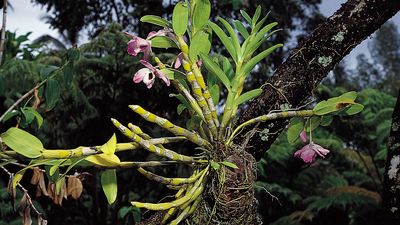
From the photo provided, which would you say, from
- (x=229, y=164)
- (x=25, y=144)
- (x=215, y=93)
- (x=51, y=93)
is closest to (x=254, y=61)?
(x=215, y=93)

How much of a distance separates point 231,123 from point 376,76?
18.7m

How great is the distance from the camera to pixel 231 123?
674 millimetres

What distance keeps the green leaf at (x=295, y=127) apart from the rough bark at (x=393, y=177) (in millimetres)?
314

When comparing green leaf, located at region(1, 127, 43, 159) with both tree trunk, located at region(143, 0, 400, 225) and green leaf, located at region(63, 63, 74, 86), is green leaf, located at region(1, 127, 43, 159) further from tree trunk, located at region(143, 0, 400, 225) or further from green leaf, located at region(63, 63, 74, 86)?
green leaf, located at region(63, 63, 74, 86)

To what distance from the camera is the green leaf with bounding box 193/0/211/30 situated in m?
0.65

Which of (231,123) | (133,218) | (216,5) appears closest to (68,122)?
(216,5)

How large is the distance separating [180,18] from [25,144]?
269 millimetres

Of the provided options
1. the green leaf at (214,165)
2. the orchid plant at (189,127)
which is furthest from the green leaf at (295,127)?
the green leaf at (214,165)

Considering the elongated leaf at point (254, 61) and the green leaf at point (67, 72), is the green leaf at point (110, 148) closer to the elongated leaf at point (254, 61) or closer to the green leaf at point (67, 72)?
the elongated leaf at point (254, 61)

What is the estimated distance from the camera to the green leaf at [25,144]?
56 centimetres

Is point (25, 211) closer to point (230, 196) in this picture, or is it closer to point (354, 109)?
point (230, 196)

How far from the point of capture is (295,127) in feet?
2.47

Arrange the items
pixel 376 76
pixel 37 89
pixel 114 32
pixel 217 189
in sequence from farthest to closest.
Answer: pixel 376 76 < pixel 114 32 < pixel 37 89 < pixel 217 189

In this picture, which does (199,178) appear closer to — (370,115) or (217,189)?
(217,189)
